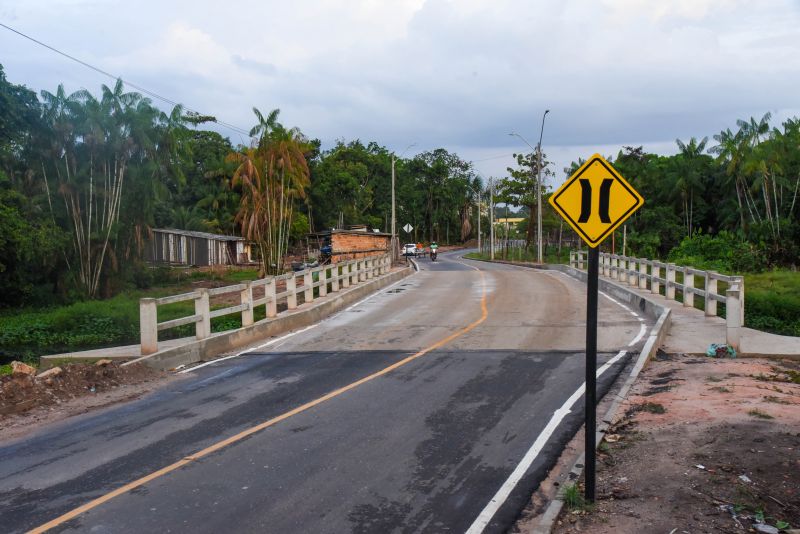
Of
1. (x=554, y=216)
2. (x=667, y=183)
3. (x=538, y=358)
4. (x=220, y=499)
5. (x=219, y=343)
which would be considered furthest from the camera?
(x=554, y=216)

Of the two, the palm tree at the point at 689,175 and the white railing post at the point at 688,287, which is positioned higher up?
the palm tree at the point at 689,175

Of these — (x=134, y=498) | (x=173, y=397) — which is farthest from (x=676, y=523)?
(x=173, y=397)

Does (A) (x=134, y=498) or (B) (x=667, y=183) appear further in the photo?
(B) (x=667, y=183)

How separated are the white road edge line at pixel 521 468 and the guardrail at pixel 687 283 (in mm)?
4178

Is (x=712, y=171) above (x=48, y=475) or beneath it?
above

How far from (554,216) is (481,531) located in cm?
7432

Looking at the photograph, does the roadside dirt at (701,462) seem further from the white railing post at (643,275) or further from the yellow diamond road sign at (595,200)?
the white railing post at (643,275)

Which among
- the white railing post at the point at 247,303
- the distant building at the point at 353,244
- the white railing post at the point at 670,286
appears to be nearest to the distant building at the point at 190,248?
the distant building at the point at 353,244

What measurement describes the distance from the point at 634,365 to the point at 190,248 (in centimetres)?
5161

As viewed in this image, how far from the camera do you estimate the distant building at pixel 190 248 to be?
57.0m

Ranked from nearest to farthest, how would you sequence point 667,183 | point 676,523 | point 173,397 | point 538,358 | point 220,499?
1. point 676,523
2. point 220,499
3. point 173,397
4. point 538,358
5. point 667,183

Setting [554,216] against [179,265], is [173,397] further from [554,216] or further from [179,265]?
[554,216]

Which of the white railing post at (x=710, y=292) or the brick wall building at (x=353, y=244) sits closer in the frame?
the white railing post at (x=710, y=292)

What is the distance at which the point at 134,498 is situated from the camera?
251 inches
